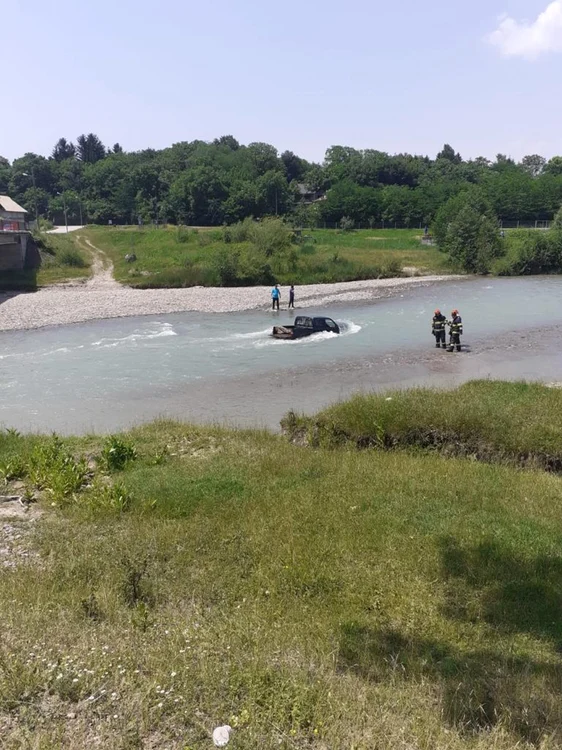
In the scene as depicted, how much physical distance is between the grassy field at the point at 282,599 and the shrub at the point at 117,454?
0.05 meters

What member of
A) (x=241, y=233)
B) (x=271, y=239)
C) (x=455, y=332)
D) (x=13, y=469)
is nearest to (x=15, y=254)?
(x=241, y=233)

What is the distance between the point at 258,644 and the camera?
6656 mm

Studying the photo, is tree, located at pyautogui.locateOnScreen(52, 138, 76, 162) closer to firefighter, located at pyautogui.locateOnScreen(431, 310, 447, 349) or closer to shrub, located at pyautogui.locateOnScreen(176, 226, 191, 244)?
shrub, located at pyautogui.locateOnScreen(176, 226, 191, 244)

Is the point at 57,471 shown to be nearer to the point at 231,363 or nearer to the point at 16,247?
the point at 231,363

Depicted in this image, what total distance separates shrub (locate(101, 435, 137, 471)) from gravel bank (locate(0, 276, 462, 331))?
28255mm

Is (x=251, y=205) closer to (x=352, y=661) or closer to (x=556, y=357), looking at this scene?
(x=556, y=357)

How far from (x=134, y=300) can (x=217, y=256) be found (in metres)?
15.1

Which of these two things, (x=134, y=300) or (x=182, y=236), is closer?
(x=134, y=300)

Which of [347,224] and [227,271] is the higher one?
[347,224]

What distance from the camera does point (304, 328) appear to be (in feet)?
114

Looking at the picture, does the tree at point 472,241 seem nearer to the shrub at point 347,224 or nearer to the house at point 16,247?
the shrub at point 347,224

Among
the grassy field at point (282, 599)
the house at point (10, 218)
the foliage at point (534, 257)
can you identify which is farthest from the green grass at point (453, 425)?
the foliage at point (534, 257)

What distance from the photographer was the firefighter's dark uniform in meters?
30.6

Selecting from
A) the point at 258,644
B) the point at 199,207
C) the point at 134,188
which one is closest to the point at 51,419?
the point at 258,644
